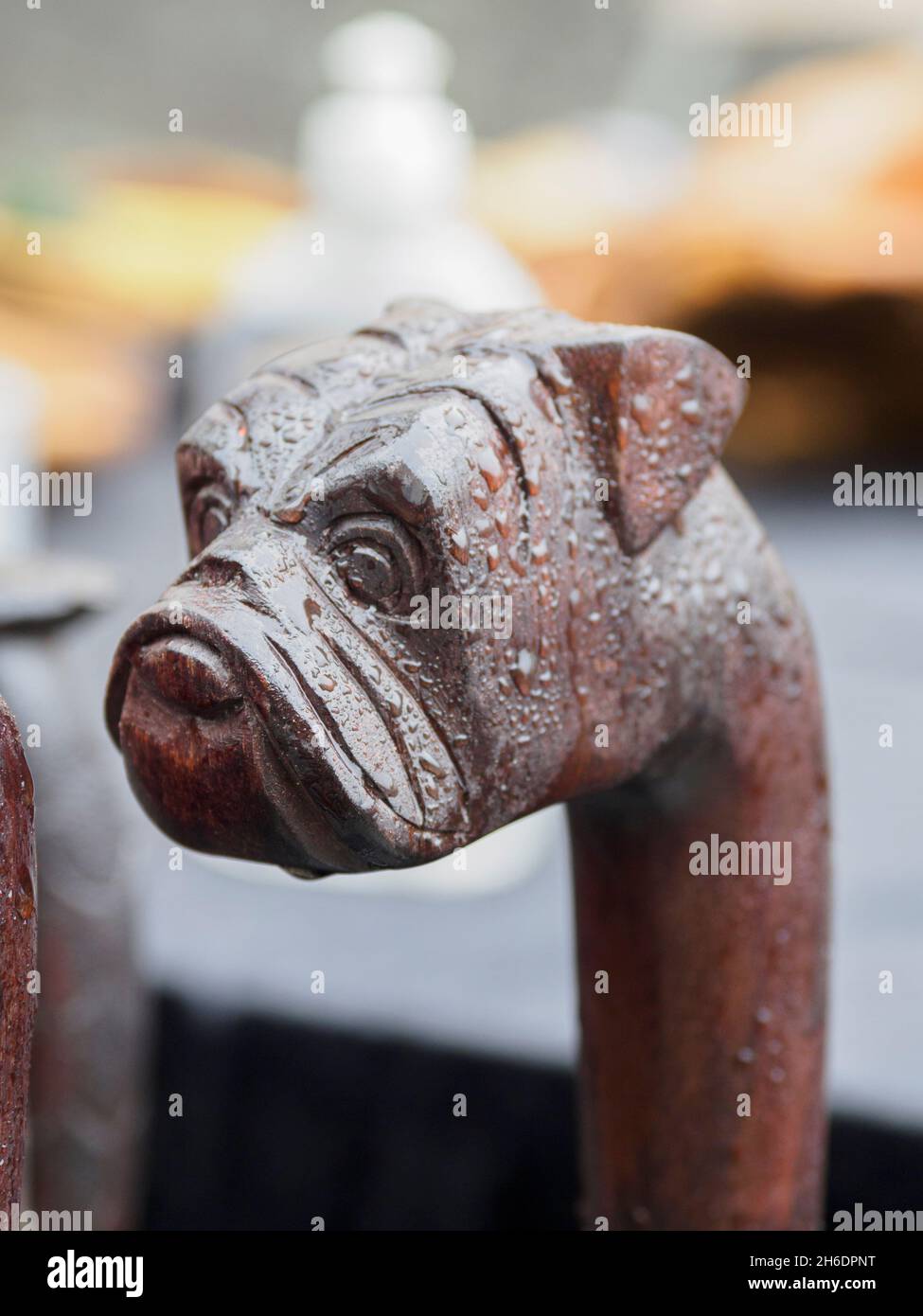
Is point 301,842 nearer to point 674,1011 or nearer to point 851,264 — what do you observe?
point 674,1011

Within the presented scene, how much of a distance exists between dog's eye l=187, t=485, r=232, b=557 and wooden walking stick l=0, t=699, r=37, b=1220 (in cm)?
12

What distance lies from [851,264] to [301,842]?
7.15ft

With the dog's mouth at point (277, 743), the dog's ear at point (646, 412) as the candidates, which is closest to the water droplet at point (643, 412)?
the dog's ear at point (646, 412)

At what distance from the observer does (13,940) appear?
1.23 feet

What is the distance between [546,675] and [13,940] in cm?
17

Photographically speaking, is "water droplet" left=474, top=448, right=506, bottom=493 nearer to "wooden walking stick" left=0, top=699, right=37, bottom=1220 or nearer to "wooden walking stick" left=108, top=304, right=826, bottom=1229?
"wooden walking stick" left=108, top=304, right=826, bottom=1229

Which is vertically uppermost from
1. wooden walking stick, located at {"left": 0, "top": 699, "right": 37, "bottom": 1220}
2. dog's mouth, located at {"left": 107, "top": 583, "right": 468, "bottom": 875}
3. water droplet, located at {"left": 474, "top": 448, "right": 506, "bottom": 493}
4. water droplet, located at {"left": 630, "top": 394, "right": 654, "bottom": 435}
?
water droplet, located at {"left": 630, "top": 394, "right": 654, "bottom": 435}

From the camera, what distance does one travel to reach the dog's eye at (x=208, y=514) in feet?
1.57

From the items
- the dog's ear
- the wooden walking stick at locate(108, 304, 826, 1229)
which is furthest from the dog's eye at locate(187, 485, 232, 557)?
the dog's ear

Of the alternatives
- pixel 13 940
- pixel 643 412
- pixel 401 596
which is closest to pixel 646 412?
pixel 643 412

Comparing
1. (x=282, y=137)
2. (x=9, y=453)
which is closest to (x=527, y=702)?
(x=9, y=453)

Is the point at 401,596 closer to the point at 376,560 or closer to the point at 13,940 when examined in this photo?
the point at 376,560

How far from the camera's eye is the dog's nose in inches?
16.7

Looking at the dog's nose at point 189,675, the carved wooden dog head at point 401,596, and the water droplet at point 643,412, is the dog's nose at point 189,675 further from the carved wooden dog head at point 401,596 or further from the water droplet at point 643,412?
the water droplet at point 643,412
